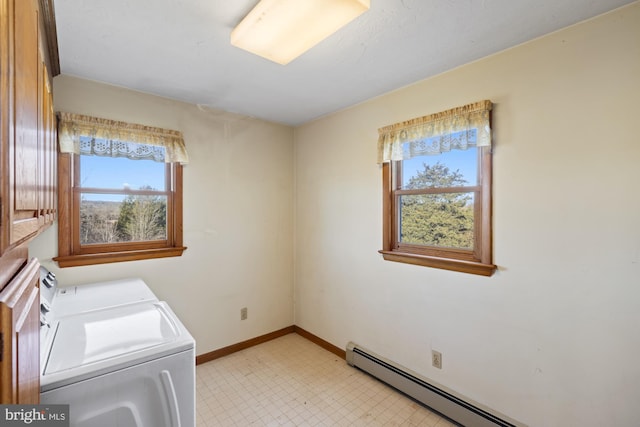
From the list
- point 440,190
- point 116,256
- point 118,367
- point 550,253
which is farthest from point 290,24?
point 116,256

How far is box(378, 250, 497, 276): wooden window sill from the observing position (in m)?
1.88

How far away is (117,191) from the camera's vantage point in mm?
2350

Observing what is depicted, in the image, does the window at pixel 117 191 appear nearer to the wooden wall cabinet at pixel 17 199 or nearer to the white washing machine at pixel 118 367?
the white washing machine at pixel 118 367

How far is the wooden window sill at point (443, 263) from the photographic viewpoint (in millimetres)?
1883

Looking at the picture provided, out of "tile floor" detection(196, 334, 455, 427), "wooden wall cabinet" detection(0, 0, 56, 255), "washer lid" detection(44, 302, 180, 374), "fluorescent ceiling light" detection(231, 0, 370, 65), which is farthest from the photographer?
"tile floor" detection(196, 334, 455, 427)

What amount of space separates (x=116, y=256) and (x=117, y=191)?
0.53 m

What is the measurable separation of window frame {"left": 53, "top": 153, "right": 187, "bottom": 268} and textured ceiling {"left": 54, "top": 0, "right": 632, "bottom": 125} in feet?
2.30

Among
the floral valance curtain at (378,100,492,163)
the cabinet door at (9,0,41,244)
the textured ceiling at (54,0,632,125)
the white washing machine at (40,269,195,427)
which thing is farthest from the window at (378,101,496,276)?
the cabinet door at (9,0,41,244)

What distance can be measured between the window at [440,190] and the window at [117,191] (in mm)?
1864

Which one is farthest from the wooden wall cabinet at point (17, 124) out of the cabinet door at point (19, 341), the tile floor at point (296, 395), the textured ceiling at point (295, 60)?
the tile floor at point (296, 395)

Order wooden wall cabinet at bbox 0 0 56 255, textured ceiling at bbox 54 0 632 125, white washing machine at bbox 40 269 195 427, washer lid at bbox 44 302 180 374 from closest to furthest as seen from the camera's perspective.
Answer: wooden wall cabinet at bbox 0 0 56 255 < white washing machine at bbox 40 269 195 427 < washer lid at bbox 44 302 180 374 < textured ceiling at bbox 54 0 632 125

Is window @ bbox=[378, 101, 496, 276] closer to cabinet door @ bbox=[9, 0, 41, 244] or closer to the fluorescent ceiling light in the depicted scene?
the fluorescent ceiling light

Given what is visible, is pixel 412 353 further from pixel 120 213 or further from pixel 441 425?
pixel 120 213

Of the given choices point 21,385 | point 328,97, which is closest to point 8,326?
point 21,385
